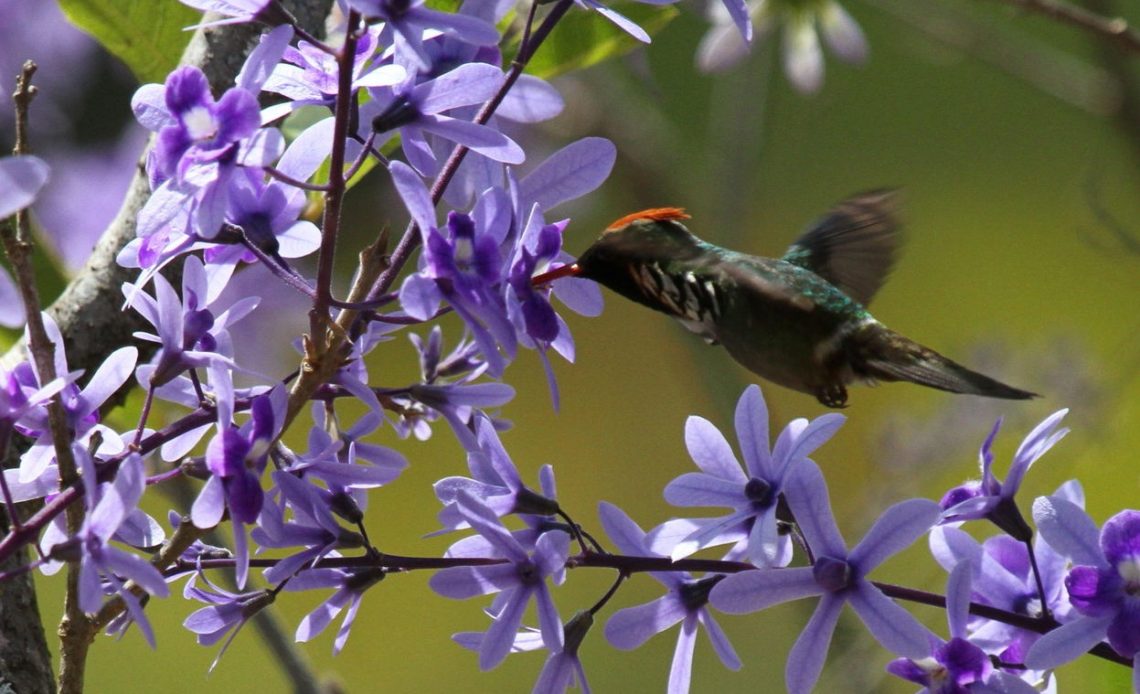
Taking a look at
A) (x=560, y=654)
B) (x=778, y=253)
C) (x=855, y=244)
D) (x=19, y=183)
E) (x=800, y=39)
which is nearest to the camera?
(x=19, y=183)

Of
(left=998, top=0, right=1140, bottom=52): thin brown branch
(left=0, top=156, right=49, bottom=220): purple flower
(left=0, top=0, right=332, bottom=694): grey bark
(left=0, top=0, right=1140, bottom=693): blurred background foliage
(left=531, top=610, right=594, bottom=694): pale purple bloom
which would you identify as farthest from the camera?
(left=0, top=0, right=1140, bottom=693): blurred background foliage

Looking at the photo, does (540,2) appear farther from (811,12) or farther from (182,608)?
(182,608)

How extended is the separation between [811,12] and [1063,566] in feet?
2.32

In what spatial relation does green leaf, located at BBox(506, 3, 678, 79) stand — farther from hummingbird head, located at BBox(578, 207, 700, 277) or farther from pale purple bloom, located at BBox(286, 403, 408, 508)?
pale purple bloom, located at BBox(286, 403, 408, 508)

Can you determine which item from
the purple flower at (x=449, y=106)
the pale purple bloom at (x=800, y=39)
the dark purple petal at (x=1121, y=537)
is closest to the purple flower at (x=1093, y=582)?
the dark purple petal at (x=1121, y=537)

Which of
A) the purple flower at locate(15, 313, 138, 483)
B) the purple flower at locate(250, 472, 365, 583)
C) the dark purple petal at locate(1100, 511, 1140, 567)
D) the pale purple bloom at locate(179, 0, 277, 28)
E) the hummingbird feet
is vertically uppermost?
the pale purple bloom at locate(179, 0, 277, 28)

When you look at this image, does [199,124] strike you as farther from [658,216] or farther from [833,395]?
[833,395]

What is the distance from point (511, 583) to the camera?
418 mm

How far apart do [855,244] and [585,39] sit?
7.0 inches

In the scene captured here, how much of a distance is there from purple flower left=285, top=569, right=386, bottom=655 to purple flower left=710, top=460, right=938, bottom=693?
0.12m

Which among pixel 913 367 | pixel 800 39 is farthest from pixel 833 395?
pixel 800 39

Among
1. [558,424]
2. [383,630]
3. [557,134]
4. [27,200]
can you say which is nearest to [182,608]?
[383,630]

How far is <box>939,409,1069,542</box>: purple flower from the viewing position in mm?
445

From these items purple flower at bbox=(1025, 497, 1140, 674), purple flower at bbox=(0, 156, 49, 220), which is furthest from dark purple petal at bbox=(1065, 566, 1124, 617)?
purple flower at bbox=(0, 156, 49, 220)
